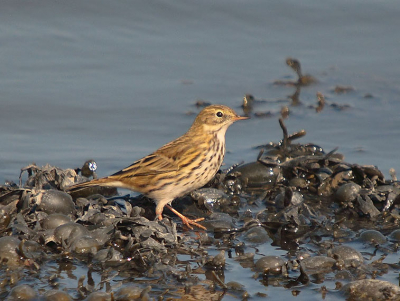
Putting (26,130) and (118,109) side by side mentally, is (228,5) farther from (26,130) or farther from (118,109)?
(26,130)

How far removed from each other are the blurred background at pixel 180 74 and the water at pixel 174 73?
2 centimetres

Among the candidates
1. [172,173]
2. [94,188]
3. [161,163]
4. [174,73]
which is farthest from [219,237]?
[174,73]

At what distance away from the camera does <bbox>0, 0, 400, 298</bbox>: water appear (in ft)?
34.2

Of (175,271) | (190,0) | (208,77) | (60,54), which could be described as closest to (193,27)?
(190,0)

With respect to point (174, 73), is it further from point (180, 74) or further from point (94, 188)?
point (94, 188)

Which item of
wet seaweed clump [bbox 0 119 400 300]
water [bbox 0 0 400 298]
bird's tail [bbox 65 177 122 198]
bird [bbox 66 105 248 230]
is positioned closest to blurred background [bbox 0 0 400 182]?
water [bbox 0 0 400 298]

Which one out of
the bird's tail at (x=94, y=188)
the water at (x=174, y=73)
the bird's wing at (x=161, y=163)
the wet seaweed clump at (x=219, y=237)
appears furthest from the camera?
the water at (x=174, y=73)

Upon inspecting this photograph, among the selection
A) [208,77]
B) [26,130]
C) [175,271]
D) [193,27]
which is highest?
[193,27]

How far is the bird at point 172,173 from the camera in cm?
797

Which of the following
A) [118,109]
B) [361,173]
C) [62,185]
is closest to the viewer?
[62,185]

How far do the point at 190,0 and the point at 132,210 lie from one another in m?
8.01

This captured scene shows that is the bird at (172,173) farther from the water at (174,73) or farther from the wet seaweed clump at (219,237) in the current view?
the water at (174,73)

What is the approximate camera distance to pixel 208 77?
12.5 m

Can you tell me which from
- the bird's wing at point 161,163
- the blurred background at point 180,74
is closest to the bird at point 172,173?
the bird's wing at point 161,163
